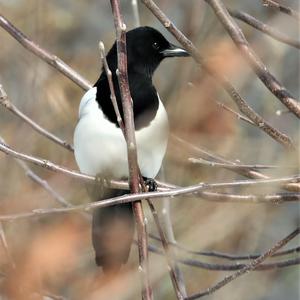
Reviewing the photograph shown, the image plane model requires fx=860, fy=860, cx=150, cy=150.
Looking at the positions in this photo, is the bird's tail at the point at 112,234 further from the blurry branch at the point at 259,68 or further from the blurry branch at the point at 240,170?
the blurry branch at the point at 259,68

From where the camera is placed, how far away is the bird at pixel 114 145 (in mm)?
2209

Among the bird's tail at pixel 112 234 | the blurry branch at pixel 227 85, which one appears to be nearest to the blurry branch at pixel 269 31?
the blurry branch at pixel 227 85

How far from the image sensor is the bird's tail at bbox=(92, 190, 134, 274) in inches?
86.4

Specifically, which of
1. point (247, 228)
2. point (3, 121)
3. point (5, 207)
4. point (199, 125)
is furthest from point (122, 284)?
point (3, 121)

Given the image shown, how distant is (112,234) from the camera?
98.2 inches

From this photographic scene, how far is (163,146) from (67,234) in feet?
1.12

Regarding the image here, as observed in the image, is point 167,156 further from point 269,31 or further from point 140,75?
point 269,31

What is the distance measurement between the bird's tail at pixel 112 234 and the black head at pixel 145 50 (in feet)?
1.20

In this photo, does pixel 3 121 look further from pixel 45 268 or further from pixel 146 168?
pixel 45 268

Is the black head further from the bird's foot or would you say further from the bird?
the bird's foot

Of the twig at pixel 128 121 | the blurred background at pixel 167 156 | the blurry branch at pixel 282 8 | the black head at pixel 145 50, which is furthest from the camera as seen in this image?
the black head at pixel 145 50

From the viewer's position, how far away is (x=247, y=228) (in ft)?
10.6

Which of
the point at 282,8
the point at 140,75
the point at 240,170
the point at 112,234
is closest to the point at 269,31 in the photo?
the point at 282,8

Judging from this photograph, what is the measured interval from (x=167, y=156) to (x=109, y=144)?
0.83m
